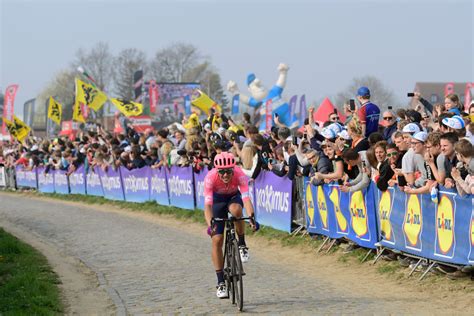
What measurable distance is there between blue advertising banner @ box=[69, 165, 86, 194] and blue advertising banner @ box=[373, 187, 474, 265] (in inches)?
845

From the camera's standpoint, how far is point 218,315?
10.4 metres

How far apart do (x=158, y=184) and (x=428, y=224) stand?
49.7 feet

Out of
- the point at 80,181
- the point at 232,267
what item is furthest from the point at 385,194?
the point at 80,181

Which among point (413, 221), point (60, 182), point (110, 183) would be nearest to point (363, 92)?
point (413, 221)

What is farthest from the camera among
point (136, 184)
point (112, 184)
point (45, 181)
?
point (45, 181)

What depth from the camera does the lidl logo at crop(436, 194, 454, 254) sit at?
10.9 meters

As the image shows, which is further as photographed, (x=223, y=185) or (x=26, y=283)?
(x=26, y=283)

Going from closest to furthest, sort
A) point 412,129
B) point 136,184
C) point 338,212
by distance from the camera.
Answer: point 412,129
point 338,212
point 136,184

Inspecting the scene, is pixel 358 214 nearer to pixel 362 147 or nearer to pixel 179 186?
pixel 362 147

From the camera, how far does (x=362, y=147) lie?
14.4 meters

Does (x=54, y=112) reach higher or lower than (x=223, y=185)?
higher

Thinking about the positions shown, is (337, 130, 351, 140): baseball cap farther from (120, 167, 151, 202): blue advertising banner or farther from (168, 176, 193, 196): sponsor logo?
(120, 167, 151, 202): blue advertising banner

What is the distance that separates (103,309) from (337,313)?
3.07 metres

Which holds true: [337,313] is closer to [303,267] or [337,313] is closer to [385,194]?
[385,194]
